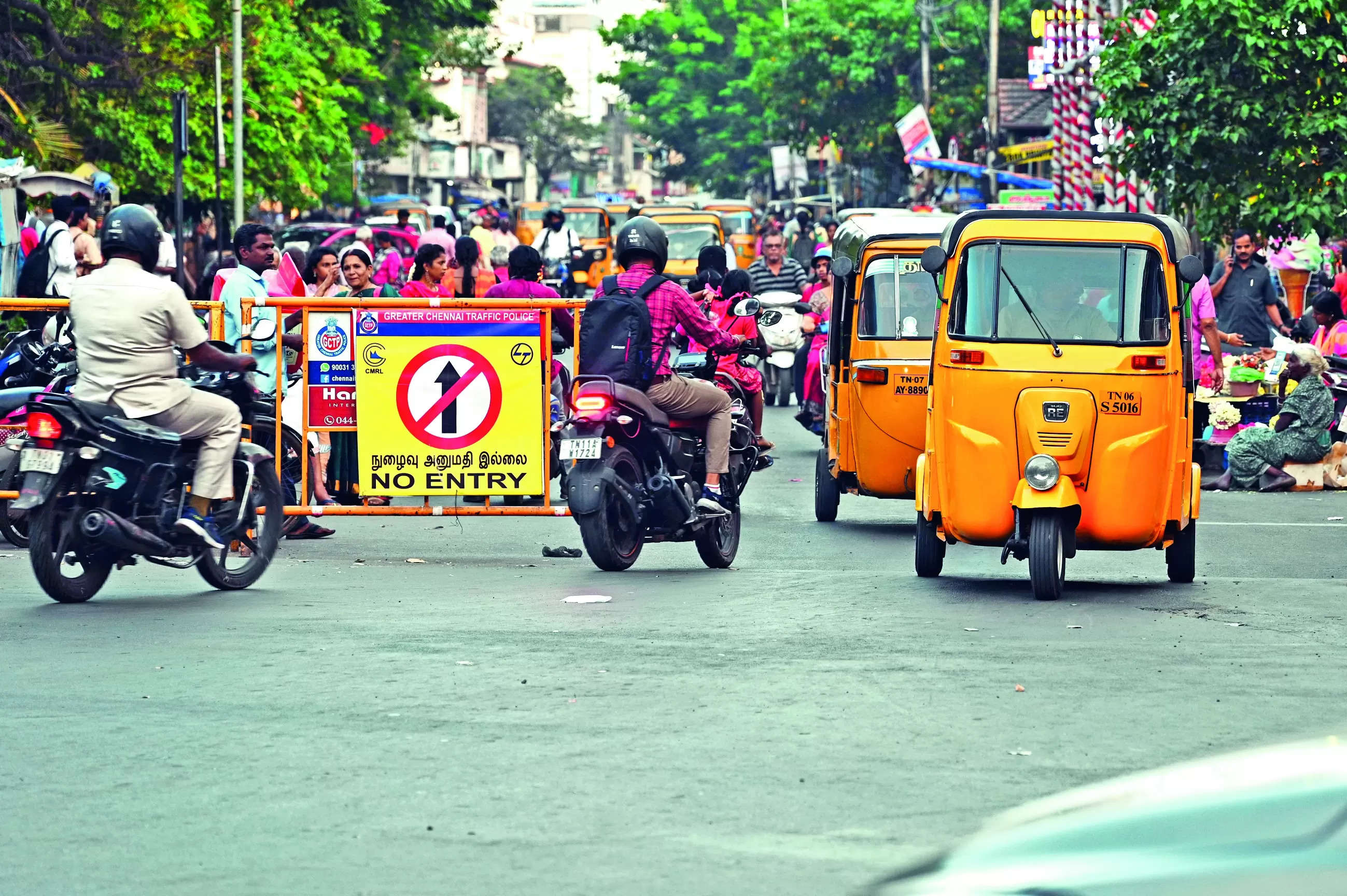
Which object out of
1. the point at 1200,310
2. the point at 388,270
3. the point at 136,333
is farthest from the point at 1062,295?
the point at 388,270

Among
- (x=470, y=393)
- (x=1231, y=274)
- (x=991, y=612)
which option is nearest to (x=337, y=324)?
(x=470, y=393)

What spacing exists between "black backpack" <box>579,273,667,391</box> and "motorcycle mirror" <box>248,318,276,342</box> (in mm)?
1625

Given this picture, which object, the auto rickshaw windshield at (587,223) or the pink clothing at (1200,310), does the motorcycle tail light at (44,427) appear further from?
the auto rickshaw windshield at (587,223)

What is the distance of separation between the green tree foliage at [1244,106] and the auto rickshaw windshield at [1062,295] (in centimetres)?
978

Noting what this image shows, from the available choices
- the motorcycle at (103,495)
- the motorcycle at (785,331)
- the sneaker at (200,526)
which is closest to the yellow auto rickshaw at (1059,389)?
the motorcycle at (103,495)

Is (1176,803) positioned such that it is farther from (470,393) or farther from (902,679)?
(470,393)

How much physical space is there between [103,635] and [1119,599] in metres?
4.80

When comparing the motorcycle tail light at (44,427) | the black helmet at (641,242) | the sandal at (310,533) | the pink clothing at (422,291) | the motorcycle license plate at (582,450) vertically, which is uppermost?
the black helmet at (641,242)

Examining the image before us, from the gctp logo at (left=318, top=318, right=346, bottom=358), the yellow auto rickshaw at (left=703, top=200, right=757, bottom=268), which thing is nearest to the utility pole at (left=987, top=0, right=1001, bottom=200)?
the yellow auto rickshaw at (left=703, top=200, right=757, bottom=268)

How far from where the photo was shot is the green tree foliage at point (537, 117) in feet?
438

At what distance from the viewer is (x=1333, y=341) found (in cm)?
1817

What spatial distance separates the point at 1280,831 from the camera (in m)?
3.12

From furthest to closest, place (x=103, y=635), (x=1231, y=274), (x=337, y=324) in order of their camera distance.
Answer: (x=1231, y=274)
(x=337, y=324)
(x=103, y=635)

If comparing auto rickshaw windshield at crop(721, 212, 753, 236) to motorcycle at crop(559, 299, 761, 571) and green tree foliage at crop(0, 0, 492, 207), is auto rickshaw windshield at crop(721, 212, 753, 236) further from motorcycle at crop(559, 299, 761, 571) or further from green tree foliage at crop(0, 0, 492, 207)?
motorcycle at crop(559, 299, 761, 571)
